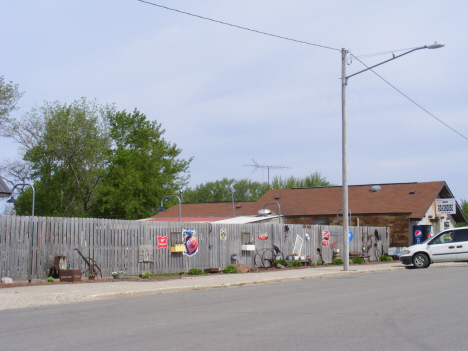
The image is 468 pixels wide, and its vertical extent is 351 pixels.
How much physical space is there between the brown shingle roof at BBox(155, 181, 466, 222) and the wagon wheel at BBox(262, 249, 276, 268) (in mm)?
14890

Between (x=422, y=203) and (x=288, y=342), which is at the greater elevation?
(x=422, y=203)

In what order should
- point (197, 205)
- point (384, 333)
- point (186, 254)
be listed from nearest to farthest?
point (384, 333), point (186, 254), point (197, 205)

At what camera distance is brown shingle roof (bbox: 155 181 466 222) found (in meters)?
38.3

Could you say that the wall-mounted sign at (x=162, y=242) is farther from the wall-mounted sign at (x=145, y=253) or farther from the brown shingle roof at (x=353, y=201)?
the brown shingle roof at (x=353, y=201)

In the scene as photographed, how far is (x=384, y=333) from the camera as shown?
7496mm

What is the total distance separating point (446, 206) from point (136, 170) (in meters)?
28.7

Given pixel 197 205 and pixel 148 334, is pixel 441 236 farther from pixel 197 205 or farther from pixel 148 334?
pixel 197 205

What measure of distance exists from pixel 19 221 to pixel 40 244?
96 cm

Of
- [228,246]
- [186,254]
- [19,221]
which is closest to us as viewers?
[19,221]

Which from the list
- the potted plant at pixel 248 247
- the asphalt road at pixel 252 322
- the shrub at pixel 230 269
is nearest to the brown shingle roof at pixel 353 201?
the potted plant at pixel 248 247

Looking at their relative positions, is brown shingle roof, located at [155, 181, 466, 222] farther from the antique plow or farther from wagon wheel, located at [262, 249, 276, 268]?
the antique plow

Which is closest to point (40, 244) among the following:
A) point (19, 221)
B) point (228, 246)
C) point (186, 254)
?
point (19, 221)

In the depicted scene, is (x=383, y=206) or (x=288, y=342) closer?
(x=288, y=342)

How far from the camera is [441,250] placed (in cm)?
2431
